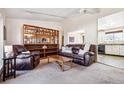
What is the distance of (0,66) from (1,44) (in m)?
0.83

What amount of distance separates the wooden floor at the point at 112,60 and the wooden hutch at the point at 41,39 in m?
3.27

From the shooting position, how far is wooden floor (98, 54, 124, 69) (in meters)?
4.46

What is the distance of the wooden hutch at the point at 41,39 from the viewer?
628cm

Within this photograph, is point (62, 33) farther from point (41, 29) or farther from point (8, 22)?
point (8, 22)

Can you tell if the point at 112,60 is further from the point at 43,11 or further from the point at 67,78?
the point at 43,11

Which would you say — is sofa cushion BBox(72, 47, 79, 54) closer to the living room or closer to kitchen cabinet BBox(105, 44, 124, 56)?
the living room

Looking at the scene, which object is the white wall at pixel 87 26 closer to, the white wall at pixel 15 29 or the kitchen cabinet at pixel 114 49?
the kitchen cabinet at pixel 114 49

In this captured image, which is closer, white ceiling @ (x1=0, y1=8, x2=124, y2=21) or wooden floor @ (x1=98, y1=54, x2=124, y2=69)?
wooden floor @ (x1=98, y1=54, x2=124, y2=69)

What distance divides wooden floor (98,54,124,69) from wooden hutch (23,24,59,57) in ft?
10.7

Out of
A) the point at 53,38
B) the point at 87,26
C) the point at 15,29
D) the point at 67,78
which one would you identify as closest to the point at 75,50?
the point at 87,26

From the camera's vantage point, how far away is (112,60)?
4.82 m

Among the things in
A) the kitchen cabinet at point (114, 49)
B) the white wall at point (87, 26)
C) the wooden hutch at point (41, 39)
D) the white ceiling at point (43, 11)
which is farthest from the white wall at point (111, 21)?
the wooden hutch at point (41, 39)

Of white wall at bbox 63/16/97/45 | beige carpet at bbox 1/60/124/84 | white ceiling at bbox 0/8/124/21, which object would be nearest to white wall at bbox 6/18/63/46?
white ceiling at bbox 0/8/124/21
